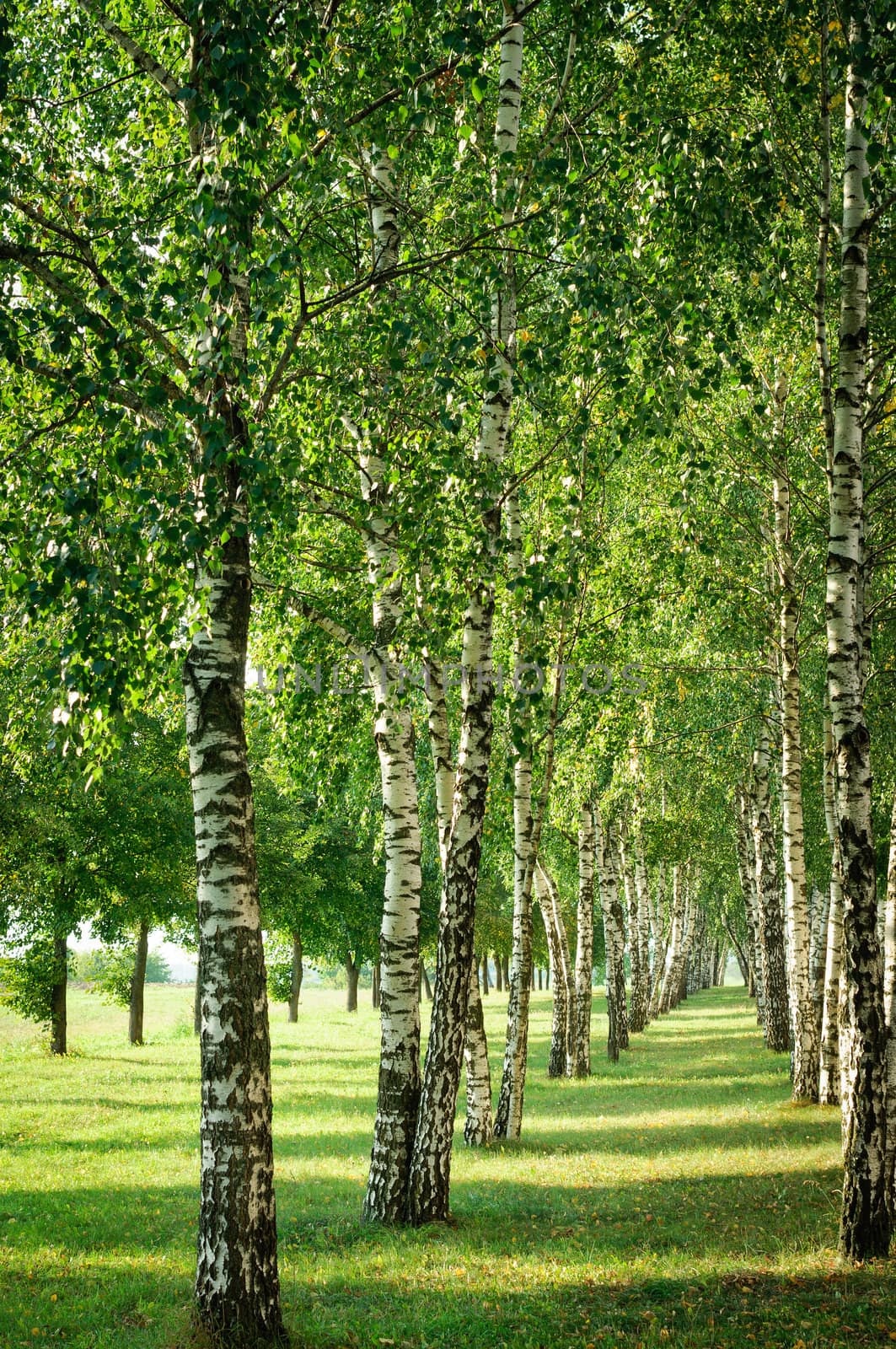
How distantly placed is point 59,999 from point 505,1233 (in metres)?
22.7

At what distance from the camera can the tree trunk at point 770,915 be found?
69.6ft

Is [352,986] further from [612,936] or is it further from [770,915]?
[770,915]

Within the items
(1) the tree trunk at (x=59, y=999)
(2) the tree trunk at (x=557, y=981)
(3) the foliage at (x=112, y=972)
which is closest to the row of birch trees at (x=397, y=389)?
(2) the tree trunk at (x=557, y=981)

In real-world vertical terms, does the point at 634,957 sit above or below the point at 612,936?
below

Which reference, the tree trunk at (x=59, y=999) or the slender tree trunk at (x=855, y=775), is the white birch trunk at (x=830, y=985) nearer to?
the slender tree trunk at (x=855, y=775)

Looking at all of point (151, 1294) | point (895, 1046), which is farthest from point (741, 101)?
point (151, 1294)

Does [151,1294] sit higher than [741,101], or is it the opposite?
[741,101]

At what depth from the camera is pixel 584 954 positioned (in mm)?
25016

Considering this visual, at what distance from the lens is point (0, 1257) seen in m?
9.02

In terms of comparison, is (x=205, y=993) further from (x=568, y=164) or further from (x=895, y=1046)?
(x=895, y=1046)

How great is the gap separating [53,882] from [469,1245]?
822 inches

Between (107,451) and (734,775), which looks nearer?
(107,451)

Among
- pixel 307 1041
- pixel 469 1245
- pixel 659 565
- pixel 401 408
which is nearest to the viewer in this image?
pixel 469 1245

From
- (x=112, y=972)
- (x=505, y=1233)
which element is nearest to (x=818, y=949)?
(x=505, y=1233)
